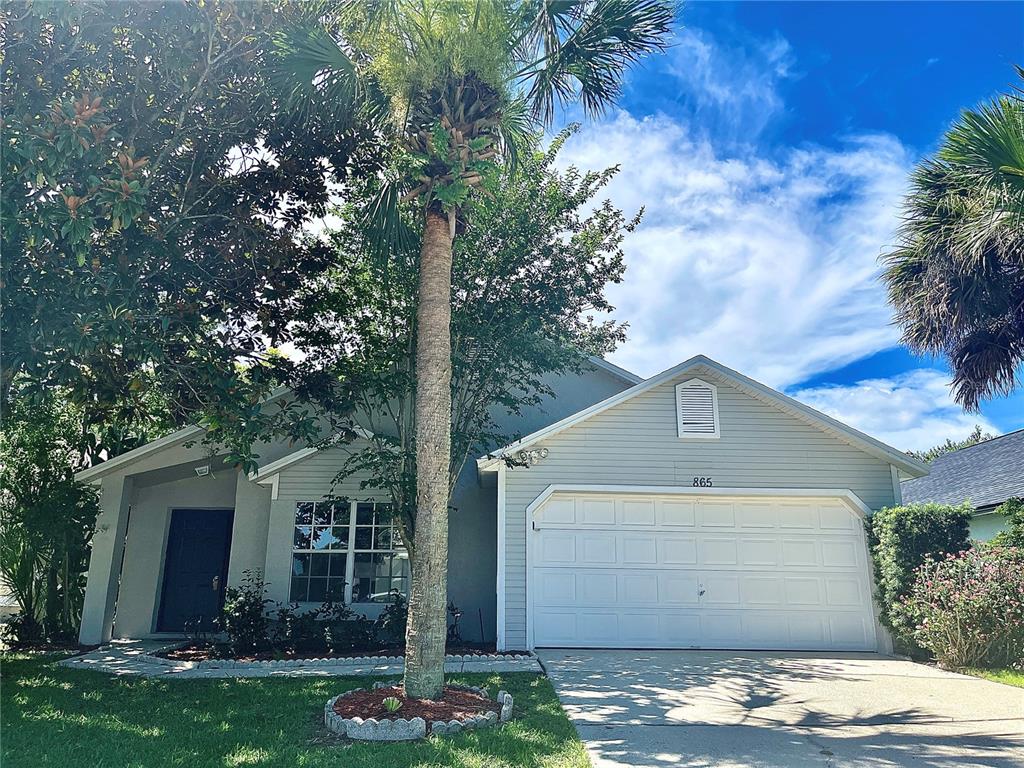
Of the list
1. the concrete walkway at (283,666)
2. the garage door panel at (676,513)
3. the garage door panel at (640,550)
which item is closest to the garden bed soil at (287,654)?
the concrete walkway at (283,666)

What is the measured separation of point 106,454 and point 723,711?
13.4 meters

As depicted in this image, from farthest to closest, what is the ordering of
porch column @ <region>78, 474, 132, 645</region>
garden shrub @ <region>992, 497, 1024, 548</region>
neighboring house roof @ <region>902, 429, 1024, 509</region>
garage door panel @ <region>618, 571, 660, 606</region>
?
1. neighboring house roof @ <region>902, 429, 1024, 509</region>
2. porch column @ <region>78, 474, 132, 645</region>
3. garage door panel @ <region>618, 571, 660, 606</region>
4. garden shrub @ <region>992, 497, 1024, 548</region>

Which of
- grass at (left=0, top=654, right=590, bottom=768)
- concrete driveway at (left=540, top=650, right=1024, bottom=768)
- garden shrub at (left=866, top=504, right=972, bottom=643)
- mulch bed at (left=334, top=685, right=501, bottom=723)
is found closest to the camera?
grass at (left=0, top=654, right=590, bottom=768)

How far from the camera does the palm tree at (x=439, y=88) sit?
702 centimetres

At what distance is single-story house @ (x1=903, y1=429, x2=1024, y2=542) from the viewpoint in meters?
15.6

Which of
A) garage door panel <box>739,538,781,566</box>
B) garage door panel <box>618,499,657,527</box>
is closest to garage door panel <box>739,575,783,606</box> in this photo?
garage door panel <box>739,538,781,566</box>

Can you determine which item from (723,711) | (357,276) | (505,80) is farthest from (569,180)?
(723,711)

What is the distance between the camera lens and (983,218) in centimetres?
941

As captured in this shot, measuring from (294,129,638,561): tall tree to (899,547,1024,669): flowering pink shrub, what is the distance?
6.54 metres

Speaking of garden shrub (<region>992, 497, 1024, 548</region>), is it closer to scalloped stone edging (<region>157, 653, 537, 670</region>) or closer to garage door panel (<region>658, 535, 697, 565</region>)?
garage door panel (<region>658, 535, 697, 565</region>)

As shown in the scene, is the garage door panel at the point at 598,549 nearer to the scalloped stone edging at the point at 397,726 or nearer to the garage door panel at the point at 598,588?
the garage door panel at the point at 598,588

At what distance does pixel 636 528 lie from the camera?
11.6 meters

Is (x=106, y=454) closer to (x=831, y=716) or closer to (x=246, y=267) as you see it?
(x=246, y=267)

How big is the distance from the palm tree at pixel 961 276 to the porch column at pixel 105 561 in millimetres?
14170
